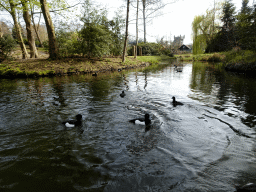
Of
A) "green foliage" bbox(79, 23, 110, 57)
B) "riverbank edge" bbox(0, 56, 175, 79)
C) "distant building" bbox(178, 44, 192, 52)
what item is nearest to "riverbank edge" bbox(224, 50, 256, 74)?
"riverbank edge" bbox(0, 56, 175, 79)

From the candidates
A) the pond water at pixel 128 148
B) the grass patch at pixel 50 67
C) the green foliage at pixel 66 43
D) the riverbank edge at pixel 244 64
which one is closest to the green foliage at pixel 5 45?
the grass patch at pixel 50 67

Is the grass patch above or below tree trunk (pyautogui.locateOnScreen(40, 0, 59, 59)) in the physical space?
below

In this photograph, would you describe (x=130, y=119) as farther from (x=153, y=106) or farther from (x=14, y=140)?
(x=14, y=140)

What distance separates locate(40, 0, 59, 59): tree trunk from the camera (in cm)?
1761

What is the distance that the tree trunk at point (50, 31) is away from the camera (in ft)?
57.8

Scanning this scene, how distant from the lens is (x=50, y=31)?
60.0ft

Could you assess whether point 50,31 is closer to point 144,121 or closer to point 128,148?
point 144,121

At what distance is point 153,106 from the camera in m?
7.01

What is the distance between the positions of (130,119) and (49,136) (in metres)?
2.77

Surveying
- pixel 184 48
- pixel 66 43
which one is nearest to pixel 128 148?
pixel 66 43

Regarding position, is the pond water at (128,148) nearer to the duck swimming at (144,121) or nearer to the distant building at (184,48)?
the duck swimming at (144,121)

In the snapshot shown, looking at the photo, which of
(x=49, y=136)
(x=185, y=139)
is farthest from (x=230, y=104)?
(x=49, y=136)

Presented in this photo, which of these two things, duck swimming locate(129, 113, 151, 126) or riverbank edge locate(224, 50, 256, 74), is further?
riverbank edge locate(224, 50, 256, 74)

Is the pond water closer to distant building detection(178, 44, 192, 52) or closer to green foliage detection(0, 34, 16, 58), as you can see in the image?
green foliage detection(0, 34, 16, 58)
